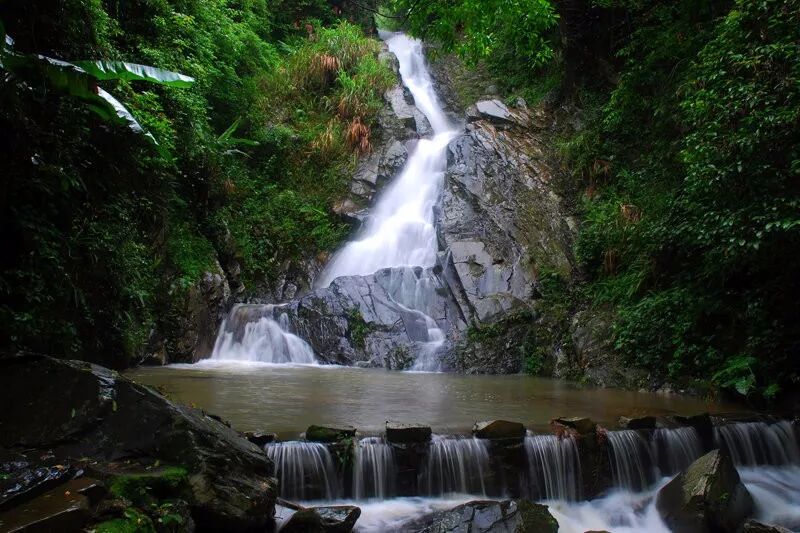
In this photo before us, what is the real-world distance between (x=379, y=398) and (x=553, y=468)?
275 centimetres

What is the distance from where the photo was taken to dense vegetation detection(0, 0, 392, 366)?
484 centimetres

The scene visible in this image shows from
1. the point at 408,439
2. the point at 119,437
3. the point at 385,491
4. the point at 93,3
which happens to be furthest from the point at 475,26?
the point at 119,437

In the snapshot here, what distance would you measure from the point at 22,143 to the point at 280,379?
17.2 ft

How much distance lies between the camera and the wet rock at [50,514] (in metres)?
2.69

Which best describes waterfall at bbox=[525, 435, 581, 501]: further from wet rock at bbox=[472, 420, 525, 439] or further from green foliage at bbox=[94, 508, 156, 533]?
green foliage at bbox=[94, 508, 156, 533]

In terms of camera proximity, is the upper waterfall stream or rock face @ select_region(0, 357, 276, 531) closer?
rock face @ select_region(0, 357, 276, 531)

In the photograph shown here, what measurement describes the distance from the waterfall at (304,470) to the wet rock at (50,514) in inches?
76.7

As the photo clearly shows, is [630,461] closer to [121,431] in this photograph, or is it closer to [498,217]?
[121,431]

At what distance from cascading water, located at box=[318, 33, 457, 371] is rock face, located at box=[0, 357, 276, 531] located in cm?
791

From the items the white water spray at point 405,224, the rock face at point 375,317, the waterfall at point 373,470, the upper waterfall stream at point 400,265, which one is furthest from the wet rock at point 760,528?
the white water spray at point 405,224

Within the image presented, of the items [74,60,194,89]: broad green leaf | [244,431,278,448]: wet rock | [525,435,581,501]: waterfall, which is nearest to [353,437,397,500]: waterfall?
[244,431,278,448]: wet rock

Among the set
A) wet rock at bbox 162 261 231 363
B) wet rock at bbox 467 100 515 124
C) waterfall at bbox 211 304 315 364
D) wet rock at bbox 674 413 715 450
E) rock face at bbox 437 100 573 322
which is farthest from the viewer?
wet rock at bbox 467 100 515 124

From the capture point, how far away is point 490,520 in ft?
14.6

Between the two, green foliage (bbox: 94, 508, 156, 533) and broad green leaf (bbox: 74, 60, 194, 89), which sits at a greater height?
broad green leaf (bbox: 74, 60, 194, 89)
